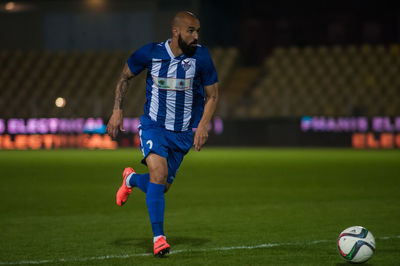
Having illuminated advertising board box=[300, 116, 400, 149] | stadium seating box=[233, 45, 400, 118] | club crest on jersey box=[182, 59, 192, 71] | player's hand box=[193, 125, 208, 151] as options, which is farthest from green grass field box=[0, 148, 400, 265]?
stadium seating box=[233, 45, 400, 118]

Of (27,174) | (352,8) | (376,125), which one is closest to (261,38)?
(352,8)

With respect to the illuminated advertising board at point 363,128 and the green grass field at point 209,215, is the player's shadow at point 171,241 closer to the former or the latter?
the green grass field at point 209,215

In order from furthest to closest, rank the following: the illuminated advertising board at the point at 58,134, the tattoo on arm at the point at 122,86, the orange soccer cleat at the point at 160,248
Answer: the illuminated advertising board at the point at 58,134
the tattoo on arm at the point at 122,86
the orange soccer cleat at the point at 160,248

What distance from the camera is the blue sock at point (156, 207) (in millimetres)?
5457

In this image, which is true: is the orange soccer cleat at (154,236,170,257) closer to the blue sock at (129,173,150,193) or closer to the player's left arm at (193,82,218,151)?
the player's left arm at (193,82,218,151)

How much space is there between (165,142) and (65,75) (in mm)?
23939

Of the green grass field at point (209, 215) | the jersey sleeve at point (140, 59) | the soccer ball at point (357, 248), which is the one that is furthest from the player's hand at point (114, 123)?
the soccer ball at point (357, 248)

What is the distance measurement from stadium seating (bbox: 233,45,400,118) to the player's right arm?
55.7 ft

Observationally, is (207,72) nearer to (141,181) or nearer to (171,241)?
(141,181)

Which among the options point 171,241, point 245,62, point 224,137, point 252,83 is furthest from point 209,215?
point 245,62

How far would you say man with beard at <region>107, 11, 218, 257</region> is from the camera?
5.61 meters

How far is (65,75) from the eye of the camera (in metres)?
29.0

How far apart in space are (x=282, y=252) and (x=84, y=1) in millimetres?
26511

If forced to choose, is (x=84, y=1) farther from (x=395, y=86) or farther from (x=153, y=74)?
(x=153, y=74)
